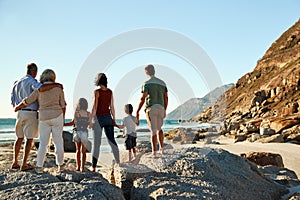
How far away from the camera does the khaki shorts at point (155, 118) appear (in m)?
7.79

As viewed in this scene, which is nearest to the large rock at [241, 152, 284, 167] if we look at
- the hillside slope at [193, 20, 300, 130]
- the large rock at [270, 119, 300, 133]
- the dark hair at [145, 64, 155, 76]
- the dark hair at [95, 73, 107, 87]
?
the dark hair at [145, 64, 155, 76]

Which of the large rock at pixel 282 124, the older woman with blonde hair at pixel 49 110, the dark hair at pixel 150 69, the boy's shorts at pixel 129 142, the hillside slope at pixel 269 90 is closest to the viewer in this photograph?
the older woman with blonde hair at pixel 49 110

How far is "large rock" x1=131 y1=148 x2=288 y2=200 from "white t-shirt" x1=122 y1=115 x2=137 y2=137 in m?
2.23

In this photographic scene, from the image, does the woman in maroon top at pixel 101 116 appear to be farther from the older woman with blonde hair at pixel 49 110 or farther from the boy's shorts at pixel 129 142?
the boy's shorts at pixel 129 142

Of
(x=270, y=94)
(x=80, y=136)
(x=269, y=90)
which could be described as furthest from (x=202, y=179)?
(x=269, y=90)

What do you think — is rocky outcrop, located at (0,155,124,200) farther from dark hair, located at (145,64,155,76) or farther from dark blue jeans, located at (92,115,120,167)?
dark hair, located at (145,64,155,76)

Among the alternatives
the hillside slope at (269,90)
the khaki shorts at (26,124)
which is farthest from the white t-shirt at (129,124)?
the hillside slope at (269,90)

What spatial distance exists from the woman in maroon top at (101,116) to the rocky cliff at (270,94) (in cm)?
1919

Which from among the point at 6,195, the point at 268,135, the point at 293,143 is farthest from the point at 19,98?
the point at 268,135

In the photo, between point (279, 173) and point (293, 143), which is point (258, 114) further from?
point (279, 173)

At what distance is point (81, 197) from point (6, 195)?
1047 millimetres

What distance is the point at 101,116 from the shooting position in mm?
7555

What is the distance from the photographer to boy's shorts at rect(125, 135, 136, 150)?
30.1 feet

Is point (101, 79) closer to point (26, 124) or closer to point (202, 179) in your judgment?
point (26, 124)
